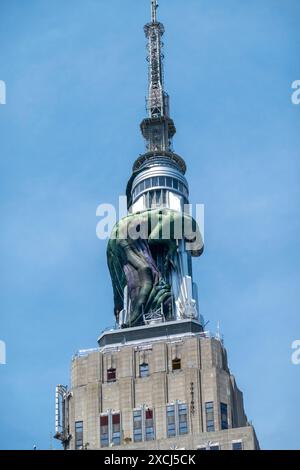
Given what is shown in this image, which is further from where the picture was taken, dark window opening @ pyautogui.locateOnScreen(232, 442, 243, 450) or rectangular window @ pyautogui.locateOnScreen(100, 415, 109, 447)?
rectangular window @ pyautogui.locateOnScreen(100, 415, 109, 447)

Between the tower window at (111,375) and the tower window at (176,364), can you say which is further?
the tower window at (111,375)

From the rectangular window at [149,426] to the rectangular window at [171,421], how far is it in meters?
2.23

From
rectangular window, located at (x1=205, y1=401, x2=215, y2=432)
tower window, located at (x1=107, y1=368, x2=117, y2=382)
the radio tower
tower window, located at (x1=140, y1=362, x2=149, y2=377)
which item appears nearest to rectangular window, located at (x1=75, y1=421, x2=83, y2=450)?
the radio tower

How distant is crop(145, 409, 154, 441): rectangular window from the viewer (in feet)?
580

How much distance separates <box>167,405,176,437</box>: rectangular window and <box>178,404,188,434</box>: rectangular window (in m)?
0.80

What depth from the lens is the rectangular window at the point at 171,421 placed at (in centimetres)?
17650

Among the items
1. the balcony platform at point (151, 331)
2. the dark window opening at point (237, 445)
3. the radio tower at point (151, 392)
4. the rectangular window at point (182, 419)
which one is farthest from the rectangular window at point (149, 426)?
the balcony platform at point (151, 331)

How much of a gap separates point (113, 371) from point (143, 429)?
1148cm

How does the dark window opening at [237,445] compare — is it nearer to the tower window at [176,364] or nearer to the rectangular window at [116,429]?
the rectangular window at [116,429]

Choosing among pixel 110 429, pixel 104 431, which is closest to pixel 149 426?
pixel 110 429

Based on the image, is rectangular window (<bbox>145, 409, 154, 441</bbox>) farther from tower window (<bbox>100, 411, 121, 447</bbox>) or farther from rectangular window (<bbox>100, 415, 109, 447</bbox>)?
rectangular window (<bbox>100, 415, 109, 447</bbox>)

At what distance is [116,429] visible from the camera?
588 feet

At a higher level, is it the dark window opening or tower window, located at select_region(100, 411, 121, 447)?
tower window, located at select_region(100, 411, 121, 447)
